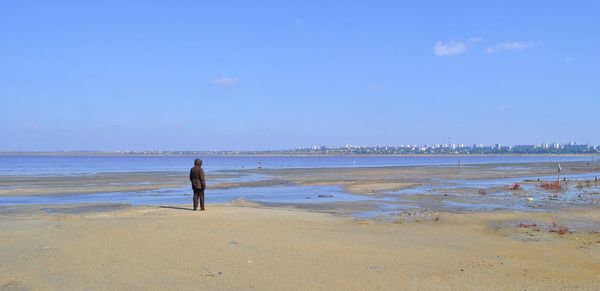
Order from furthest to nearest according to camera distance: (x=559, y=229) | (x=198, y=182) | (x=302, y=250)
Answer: (x=198, y=182) < (x=559, y=229) < (x=302, y=250)

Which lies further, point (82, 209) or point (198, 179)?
point (82, 209)

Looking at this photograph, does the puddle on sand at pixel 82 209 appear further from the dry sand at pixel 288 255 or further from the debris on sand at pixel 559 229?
the debris on sand at pixel 559 229

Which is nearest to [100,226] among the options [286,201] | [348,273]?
[348,273]

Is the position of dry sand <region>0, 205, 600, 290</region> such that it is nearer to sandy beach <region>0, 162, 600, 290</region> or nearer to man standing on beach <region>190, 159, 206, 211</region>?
sandy beach <region>0, 162, 600, 290</region>

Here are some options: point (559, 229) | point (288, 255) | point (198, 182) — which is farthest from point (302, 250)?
point (198, 182)

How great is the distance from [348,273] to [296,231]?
4.87 metres

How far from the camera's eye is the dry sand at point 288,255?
28.0 ft

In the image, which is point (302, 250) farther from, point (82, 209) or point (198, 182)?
point (82, 209)

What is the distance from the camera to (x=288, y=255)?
10.6 meters

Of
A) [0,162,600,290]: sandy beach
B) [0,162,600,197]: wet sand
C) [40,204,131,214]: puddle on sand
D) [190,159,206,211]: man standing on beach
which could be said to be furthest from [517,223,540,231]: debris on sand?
[0,162,600,197]: wet sand

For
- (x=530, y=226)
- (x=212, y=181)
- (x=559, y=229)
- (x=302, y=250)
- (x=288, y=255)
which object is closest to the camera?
(x=288, y=255)

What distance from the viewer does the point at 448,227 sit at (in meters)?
15.1

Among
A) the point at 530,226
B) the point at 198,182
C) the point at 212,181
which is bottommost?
the point at 212,181

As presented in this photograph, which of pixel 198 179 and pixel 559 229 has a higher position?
pixel 198 179
